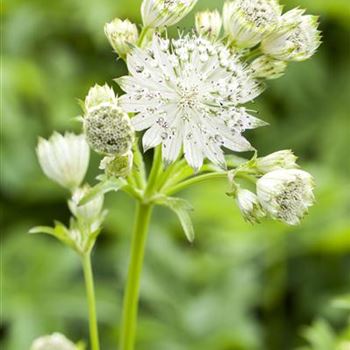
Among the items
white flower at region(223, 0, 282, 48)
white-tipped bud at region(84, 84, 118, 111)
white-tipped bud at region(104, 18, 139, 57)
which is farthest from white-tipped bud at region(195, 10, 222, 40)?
white-tipped bud at region(84, 84, 118, 111)

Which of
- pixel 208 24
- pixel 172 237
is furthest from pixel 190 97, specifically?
pixel 172 237

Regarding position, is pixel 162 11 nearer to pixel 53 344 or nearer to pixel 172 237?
pixel 53 344

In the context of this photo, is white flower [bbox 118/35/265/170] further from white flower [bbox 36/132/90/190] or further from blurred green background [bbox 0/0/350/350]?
blurred green background [bbox 0/0/350/350]

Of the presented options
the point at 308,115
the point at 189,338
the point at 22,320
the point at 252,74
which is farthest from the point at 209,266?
the point at 252,74

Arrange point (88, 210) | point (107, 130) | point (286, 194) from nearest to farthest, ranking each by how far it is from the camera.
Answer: point (107, 130), point (286, 194), point (88, 210)

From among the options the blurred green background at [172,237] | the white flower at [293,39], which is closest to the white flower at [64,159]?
the white flower at [293,39]
